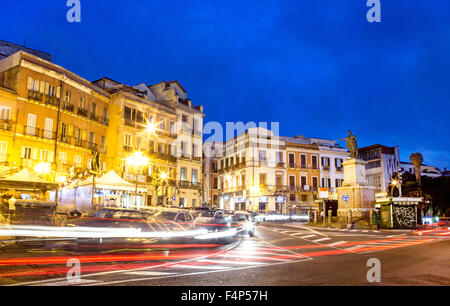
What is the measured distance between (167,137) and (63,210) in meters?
19.3

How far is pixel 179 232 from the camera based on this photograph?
13.2 m

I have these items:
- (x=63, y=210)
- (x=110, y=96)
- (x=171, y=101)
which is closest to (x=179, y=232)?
(x=63, y=210)

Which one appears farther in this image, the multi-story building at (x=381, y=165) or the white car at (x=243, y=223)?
the multi-story building at (x=381, y=165)

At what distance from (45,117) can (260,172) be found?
35686mm

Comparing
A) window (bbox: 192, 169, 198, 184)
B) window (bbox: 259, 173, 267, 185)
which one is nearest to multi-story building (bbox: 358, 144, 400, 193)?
window (bbox: 259, 173, 267, 185)

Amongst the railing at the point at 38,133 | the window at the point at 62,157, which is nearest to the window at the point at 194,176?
the window at the point at 62,157

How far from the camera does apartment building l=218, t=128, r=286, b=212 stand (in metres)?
58.1

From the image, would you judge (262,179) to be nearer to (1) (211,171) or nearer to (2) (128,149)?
(1) (211,171)

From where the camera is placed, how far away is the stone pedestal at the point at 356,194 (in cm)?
2784

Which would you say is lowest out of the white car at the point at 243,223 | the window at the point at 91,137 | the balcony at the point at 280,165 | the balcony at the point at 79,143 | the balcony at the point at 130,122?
the white car at the point at 243,223

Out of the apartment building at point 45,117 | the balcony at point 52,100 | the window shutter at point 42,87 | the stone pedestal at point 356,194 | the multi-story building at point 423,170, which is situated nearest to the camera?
the stone pedestal at point 356,194

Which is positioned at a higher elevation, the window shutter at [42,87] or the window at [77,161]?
the window shutter at [42,87]

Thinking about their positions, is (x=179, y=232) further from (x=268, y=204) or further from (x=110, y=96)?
A: (x=268, y=204)

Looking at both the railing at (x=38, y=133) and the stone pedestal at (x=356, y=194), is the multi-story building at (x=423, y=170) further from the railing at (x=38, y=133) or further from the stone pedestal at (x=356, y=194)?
the railing at (x=38, y=133)
